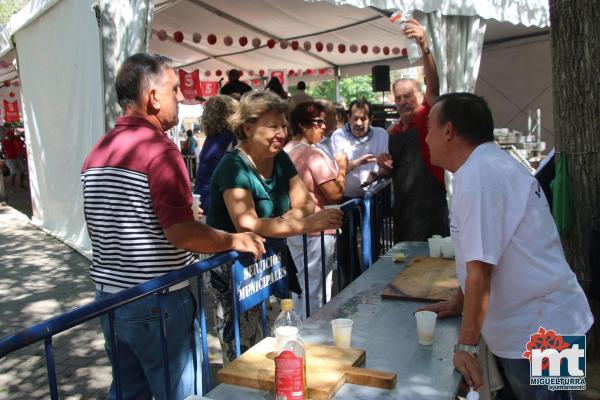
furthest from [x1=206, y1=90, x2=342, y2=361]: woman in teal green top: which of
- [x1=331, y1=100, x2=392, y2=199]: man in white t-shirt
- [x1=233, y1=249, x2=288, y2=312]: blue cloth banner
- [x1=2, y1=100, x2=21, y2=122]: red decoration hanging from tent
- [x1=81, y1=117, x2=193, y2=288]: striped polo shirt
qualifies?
[x1=2, y1=100, x2=21, y2=122]: red decoration hanging from tent

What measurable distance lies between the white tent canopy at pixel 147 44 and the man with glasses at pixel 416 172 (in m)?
1.17

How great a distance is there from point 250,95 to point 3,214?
1148 centimetres

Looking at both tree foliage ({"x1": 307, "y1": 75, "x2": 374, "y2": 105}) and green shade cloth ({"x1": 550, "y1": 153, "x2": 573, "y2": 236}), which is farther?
tree foliage ({"x1": 307, "y1": 75, "x2": 374, "y2": 105})

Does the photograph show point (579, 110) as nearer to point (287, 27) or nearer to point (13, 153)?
point (287, 27)

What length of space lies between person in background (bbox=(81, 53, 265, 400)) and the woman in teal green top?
409 millimetres

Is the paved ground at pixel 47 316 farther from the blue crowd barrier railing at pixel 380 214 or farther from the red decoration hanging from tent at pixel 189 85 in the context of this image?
the red decoration hanging from tent at pixel 189 85

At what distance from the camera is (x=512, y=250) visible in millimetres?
1978

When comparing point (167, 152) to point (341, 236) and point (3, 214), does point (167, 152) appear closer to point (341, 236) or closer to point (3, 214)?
point (341, 236)

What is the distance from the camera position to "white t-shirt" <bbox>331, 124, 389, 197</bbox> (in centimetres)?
516

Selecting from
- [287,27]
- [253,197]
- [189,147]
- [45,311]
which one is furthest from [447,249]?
[189,147]

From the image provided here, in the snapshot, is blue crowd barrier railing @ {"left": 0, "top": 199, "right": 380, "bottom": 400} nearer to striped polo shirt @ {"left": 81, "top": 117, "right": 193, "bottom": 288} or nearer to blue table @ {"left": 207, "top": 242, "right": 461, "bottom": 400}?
striped polo shirt @ {"left": 81, "top": 117, "right": 193, "bottom": 288}

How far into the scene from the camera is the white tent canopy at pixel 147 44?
581 cm

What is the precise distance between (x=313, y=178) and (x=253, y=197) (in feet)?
4.29

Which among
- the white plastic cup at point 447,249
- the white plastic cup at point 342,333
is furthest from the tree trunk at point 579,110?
the white plastic cup at point 342,333
